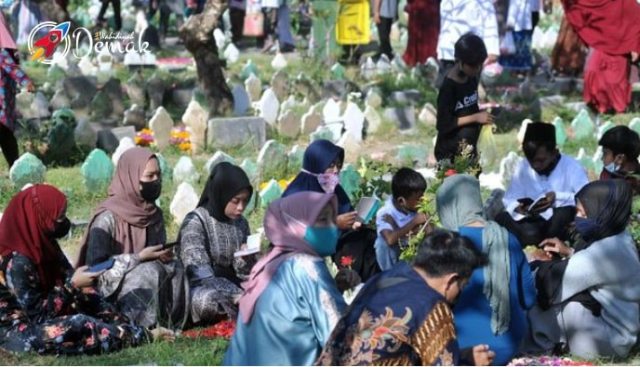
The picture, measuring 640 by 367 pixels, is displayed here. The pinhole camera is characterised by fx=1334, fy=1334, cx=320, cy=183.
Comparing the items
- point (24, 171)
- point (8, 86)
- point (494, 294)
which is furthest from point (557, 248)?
point (8, 86)

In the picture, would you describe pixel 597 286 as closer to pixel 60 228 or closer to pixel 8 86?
pixel 60 228

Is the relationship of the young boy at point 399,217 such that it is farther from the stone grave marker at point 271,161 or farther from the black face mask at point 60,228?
the stone grave marker at point 271,161

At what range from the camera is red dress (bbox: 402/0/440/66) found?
15.8 metres

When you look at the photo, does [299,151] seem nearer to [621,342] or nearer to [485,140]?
[485,140]

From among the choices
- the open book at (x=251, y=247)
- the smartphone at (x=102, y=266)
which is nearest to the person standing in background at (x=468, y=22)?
the open book at (x=251, y=247)

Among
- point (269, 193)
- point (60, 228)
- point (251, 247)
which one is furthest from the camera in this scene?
point (269, 193)

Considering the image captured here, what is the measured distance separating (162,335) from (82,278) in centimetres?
49

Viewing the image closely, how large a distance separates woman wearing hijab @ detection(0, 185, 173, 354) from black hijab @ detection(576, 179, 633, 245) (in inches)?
89.5

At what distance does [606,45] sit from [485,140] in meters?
3.41

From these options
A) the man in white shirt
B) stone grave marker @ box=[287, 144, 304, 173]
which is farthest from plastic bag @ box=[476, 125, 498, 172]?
stone grave marker @ box=[287, 144, 304, 173]

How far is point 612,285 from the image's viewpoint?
242 inches

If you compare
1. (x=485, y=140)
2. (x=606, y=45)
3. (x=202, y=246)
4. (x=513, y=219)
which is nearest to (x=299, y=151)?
(x=485, y=140)

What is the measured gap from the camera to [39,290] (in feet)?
20.7

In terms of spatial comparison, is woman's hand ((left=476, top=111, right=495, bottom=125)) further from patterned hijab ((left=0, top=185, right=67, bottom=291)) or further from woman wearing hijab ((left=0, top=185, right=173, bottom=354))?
patterned hijab ((left=0, top=185, right=67, bottom=291))
